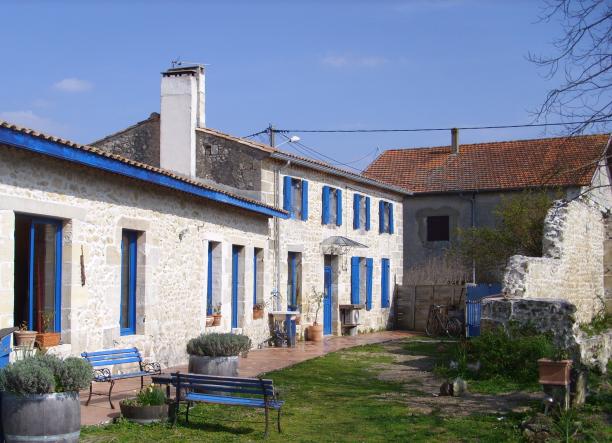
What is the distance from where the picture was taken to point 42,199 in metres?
A: 10.3

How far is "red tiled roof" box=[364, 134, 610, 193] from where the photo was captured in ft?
97.9

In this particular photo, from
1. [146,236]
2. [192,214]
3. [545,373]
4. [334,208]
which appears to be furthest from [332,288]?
[545,373]

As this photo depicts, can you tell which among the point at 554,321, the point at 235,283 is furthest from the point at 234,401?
the point at 235,283

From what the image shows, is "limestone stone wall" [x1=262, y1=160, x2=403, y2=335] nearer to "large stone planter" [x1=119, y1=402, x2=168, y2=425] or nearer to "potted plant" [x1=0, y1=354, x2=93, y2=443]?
"large stone planter" [x1=119, y1=402, x2=168, y2=425]

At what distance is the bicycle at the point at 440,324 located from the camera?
879 inches

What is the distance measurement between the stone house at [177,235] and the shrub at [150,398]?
82.2 inches

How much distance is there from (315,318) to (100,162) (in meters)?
10.9

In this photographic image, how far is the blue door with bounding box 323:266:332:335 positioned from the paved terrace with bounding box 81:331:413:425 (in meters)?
0.74

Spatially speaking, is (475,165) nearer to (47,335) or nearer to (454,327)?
(454,327)

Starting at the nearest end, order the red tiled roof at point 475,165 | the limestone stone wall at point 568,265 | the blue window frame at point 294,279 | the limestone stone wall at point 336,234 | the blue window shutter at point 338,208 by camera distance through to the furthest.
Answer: the limestone stone wall at point 568,265 < the limestone stone wall at point 336,234 < the blue window frame at point 294,279 < the blue window shutter at point 338,208 < the red tiled roof at point 475,165

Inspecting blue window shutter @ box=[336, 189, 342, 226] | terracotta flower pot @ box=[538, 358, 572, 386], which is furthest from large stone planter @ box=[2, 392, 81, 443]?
blue window shutter @ box=[336, 189, 342, 226]

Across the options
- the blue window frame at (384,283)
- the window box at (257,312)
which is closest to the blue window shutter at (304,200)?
the window box at (257,312)

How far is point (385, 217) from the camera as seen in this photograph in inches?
1017

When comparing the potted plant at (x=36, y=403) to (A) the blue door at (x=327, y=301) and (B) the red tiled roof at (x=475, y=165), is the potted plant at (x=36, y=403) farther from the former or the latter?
(B) the red tiled roof at (x=475, y=165)
